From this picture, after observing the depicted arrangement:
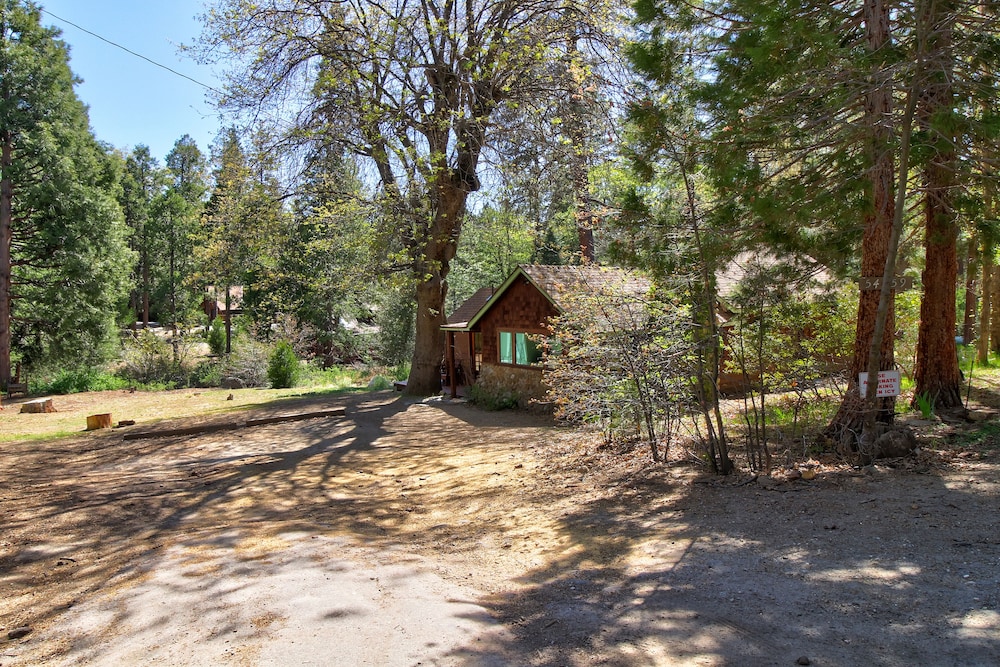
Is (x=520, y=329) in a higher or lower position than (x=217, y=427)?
higher

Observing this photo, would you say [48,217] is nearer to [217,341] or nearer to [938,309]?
[217,341]

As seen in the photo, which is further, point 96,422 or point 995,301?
point 995,301

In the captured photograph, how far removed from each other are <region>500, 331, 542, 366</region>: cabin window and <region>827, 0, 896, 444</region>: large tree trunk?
974cm

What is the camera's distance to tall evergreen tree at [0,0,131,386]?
80.5ft

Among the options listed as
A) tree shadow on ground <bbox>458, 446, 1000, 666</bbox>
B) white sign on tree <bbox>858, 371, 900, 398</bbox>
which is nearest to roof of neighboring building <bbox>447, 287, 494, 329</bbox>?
white sign on tree <bbox>858, 371, 900, 398</bbox>

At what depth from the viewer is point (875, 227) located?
768cm

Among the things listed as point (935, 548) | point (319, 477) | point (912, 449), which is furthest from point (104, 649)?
point (912, 449)

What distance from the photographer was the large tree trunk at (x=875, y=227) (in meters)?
7.09

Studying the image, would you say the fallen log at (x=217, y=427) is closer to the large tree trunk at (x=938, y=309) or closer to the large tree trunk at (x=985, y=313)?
the large tree trunk at (x=938, y=309)

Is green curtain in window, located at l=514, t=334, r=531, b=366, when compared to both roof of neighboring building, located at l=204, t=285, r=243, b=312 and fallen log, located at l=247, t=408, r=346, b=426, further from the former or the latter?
roof of neighboring building, located at l=204, t=285, r=243, b=312

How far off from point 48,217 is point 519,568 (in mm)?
27027

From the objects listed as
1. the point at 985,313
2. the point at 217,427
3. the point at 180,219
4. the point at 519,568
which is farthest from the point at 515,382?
the point at 180,219

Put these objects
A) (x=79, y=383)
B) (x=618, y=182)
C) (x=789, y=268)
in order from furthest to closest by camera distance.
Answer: (x=79, y=383)
(x=618, y=182)
(x=789, y=268)

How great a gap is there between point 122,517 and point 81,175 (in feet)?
78.7
